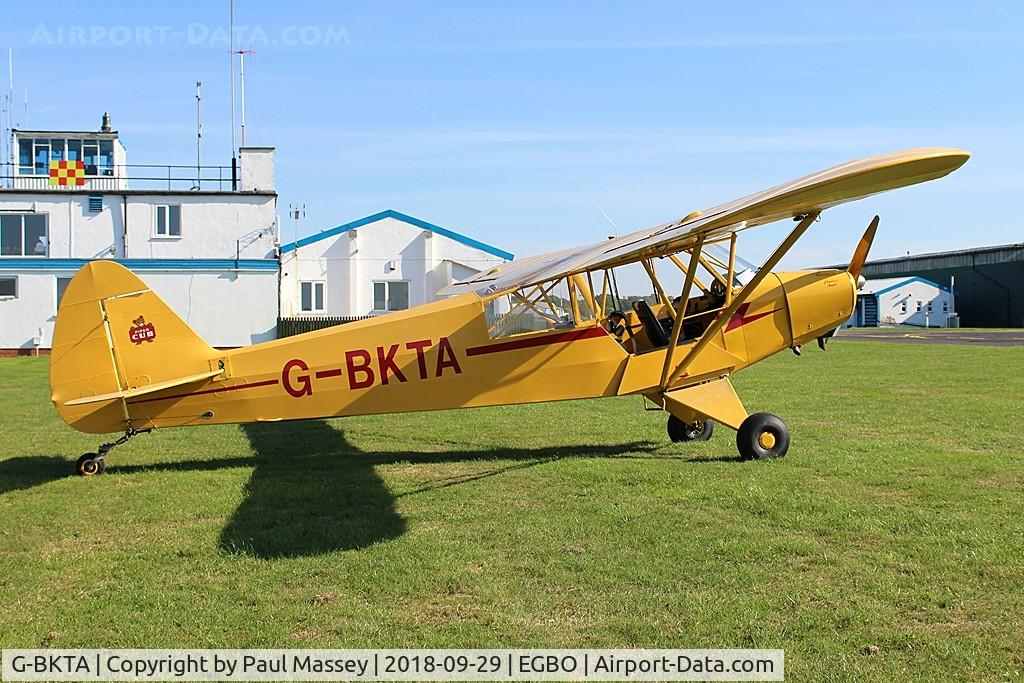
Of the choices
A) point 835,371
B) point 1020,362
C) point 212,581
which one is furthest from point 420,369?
point 1020,362

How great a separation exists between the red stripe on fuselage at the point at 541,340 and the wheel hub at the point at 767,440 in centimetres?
188

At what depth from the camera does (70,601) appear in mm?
5324

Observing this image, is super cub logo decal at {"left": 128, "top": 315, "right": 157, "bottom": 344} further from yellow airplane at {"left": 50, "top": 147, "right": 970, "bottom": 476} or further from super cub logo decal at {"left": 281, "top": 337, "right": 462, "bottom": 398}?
super cub logo decal at {"left": 281, "top": 337, "right": 462, "bottom": 398}

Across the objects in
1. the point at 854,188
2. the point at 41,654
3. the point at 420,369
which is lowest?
the point at 41,654

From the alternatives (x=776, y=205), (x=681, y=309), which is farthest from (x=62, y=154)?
(x=776, y=205)

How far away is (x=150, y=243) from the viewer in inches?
1250

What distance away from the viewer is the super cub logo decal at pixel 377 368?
9.20 metres

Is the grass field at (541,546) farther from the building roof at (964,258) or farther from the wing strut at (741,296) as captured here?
the building roof at (964,258)

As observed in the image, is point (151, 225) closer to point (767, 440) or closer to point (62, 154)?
point (62, 154)

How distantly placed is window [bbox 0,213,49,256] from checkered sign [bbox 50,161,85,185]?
1.31m

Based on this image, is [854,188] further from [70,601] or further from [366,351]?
[70,601]

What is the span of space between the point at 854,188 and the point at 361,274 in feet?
101

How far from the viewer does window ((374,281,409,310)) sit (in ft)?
121

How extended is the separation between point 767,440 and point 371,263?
94.3ft
